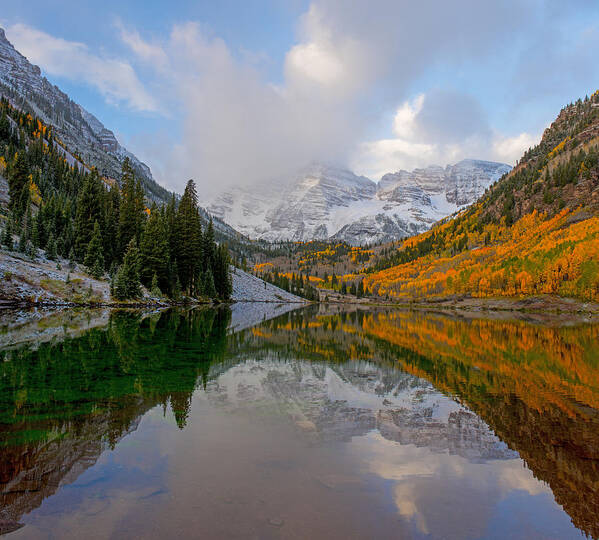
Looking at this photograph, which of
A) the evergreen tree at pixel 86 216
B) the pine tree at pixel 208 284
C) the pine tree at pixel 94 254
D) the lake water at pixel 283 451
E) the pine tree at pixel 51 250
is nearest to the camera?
the lake water at pixel 283 451

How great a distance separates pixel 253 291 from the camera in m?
135

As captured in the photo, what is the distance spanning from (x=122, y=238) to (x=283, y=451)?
71274mm

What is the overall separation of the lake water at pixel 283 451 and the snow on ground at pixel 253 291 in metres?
96.9

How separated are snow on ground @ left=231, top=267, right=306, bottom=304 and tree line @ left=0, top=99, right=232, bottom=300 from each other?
24.7 m

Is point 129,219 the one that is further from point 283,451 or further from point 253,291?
point 283,451

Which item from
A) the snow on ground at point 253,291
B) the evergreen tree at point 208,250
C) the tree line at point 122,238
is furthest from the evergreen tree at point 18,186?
the snow on ground at point 253,291

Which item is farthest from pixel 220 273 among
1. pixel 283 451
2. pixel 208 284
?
pixel 283 451

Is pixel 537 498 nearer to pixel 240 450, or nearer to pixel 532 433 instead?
pixel 532 433

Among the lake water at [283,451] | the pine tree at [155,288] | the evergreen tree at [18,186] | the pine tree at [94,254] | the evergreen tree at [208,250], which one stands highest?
the evergreen tree at [18,186]

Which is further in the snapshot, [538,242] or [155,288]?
[538,242]

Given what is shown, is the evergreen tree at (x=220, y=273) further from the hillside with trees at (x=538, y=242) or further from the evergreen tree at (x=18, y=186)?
the hillside with trees at (x=538, y=242)

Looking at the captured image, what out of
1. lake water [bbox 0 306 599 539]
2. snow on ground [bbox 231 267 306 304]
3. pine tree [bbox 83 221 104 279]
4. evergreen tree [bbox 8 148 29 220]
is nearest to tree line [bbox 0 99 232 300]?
pine tree [bbox 83 221 104 279]

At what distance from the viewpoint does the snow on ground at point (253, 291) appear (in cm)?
12186

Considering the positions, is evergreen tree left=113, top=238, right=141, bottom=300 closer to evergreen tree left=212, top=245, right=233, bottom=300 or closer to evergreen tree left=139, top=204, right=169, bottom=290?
evergreen tree left=139, top=204, right=169, bottom=290
